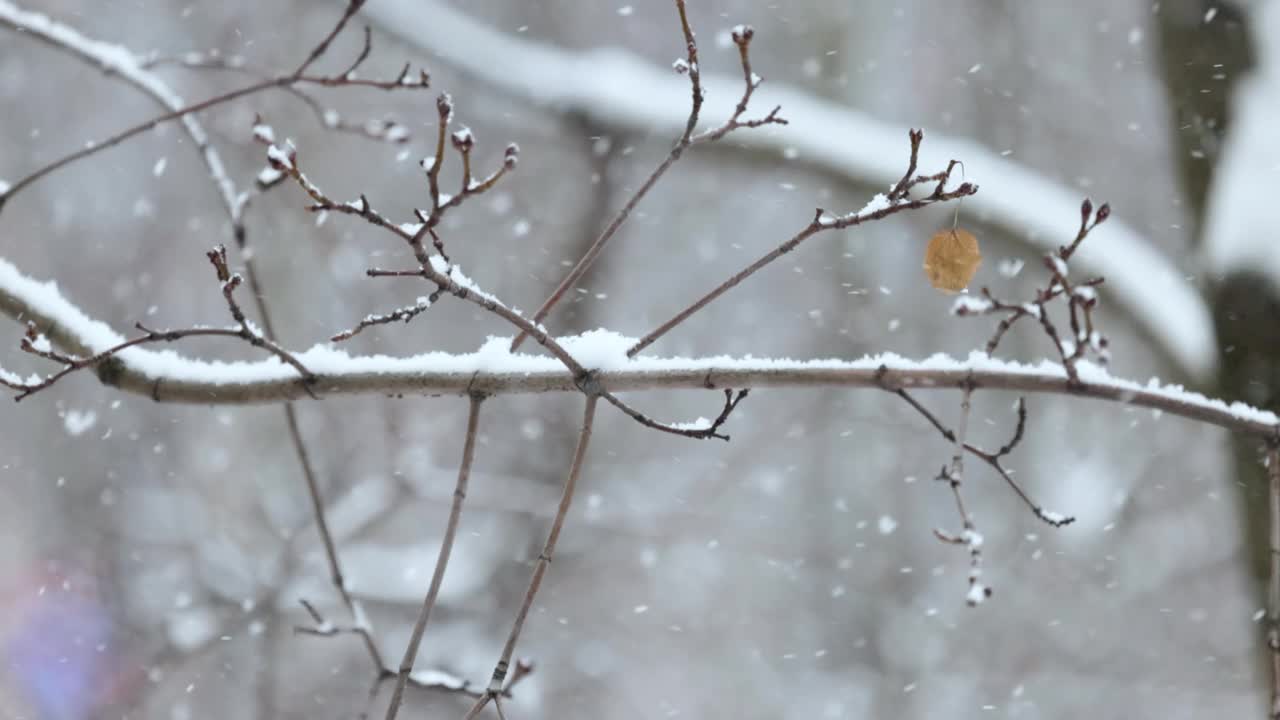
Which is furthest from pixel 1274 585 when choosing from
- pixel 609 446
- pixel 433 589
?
pixel 609 446

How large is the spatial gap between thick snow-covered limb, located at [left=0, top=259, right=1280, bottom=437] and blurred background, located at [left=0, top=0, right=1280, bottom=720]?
9.13ft

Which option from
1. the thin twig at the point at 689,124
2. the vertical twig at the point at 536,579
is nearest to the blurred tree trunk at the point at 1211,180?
the thin twig at the point at 689,124

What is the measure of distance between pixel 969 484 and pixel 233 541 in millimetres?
5611

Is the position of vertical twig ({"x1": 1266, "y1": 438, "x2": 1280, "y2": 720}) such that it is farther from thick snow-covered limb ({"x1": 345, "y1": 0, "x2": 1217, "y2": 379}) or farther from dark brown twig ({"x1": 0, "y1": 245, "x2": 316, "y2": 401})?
thick snow-covered limb ({"x1": 345, "y1": 0, "x2": 1217, "y2": 379})

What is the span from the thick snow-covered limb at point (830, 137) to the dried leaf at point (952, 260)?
174cm

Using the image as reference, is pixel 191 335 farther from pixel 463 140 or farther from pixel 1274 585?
pixel 1274 585

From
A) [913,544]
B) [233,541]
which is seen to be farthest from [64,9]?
[913,544]

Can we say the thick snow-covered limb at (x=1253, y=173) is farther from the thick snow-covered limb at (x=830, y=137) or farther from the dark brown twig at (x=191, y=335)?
the dark brown twig at (x=191, y=335)

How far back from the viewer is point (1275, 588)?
111 cm

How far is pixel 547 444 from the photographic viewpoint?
6.28 meters

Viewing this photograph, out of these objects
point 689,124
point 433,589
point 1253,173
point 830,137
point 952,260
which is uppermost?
point 830,137

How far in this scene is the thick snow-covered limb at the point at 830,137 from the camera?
2816 millimetres

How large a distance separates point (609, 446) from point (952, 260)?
20.3ft

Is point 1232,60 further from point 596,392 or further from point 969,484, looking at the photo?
point 969,484
